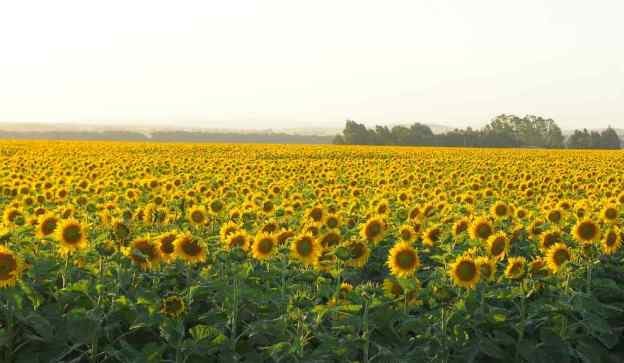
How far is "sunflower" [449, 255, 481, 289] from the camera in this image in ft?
18.8

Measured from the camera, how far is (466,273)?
5750mm

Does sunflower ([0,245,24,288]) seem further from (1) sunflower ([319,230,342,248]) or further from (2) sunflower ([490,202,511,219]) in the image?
(2) sunflower ([490,202,511,219])

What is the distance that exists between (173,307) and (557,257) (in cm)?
358

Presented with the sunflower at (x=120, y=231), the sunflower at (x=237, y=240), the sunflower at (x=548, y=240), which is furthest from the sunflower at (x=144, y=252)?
the sunflower at (x=548, y=240)

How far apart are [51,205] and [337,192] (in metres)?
4.98

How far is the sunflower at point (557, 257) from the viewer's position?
655cm

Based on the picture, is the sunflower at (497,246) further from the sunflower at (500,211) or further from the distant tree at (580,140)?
the distant tree at (580,140)

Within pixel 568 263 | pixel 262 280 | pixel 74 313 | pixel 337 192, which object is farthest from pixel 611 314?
pixel 337 192

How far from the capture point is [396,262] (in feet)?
19.6

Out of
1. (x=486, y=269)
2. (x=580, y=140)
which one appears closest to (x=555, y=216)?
A: (x=486, y=269)

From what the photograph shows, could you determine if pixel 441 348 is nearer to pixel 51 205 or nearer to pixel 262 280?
pixel 262 280

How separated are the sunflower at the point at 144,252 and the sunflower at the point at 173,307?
593 mm

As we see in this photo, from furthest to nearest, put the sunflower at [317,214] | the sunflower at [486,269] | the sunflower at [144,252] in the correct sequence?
the sunflower at [317,214] → the sunflower at [144,252] → the sunflower at [486,269]

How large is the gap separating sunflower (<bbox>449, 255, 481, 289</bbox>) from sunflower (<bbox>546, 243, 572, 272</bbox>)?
117 cm
